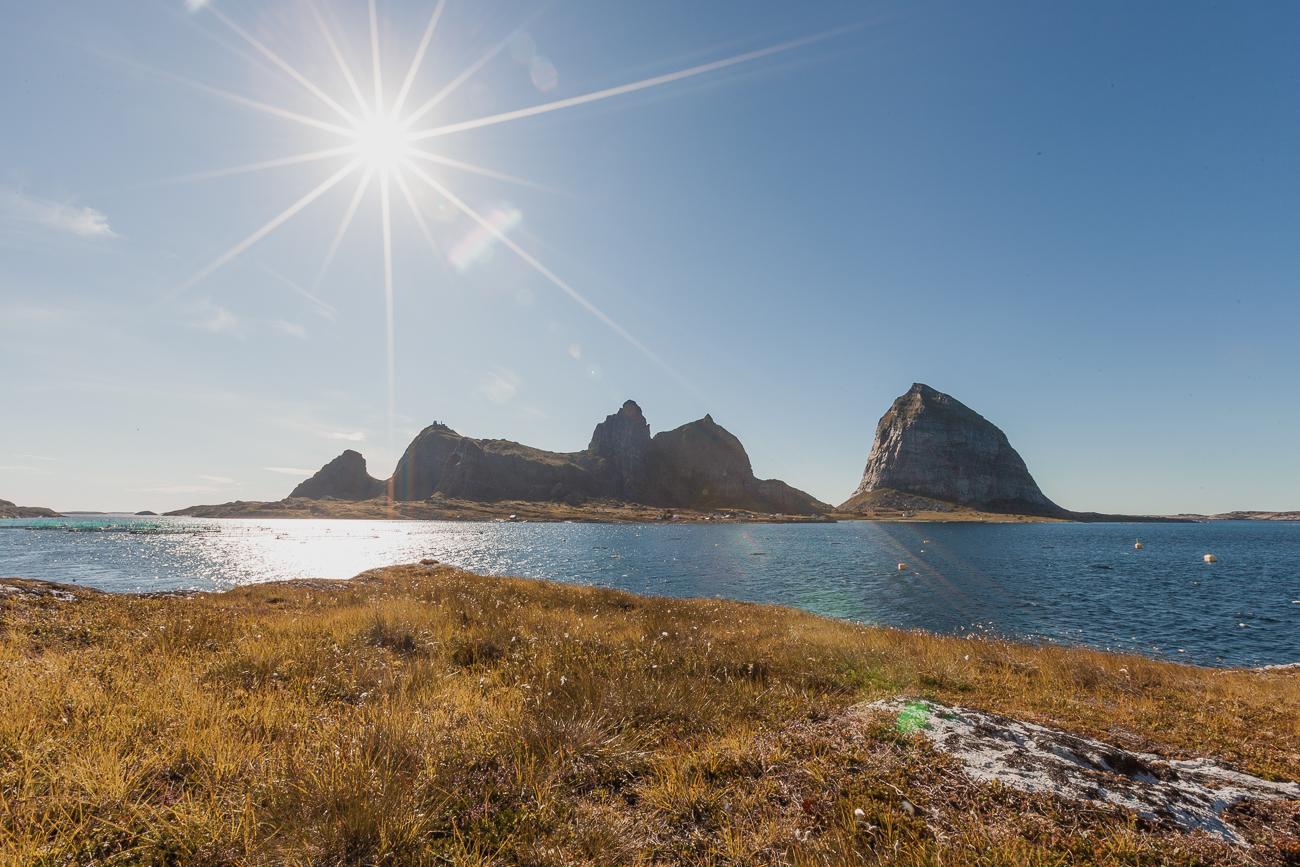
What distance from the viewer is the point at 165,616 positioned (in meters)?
12.0

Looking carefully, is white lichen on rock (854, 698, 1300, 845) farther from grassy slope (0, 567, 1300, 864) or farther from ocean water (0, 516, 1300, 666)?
ocean water (0, 516, 1300, 666)

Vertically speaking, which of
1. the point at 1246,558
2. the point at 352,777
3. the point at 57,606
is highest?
the point at 352,777

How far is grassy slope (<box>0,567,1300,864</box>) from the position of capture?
3.57 metres

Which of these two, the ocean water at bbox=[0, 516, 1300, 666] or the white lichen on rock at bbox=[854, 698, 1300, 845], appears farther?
the ocean water at bbox=[0, 516, 1300, 666]

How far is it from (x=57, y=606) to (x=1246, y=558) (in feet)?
390

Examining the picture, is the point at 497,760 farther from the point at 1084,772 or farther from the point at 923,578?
the point at 923,578

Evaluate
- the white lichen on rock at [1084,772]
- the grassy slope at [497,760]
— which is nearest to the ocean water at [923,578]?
the grassy slope at [497,760]

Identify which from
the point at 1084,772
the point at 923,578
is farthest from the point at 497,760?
the point at 923,578

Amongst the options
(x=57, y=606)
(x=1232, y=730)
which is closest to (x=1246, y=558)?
(x=1232, y=730)

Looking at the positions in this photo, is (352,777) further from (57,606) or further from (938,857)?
(57,606)

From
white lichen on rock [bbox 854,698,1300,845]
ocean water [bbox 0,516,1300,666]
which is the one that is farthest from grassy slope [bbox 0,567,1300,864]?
ocean water [bbox 0,516,1300,666]

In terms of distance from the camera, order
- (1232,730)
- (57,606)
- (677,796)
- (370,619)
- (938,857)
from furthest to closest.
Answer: (57,606), (370,619), (1232,730), (677,796), (938,857)

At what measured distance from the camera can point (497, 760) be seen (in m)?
4.87

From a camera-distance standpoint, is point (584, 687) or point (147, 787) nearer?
point (147, 787)
